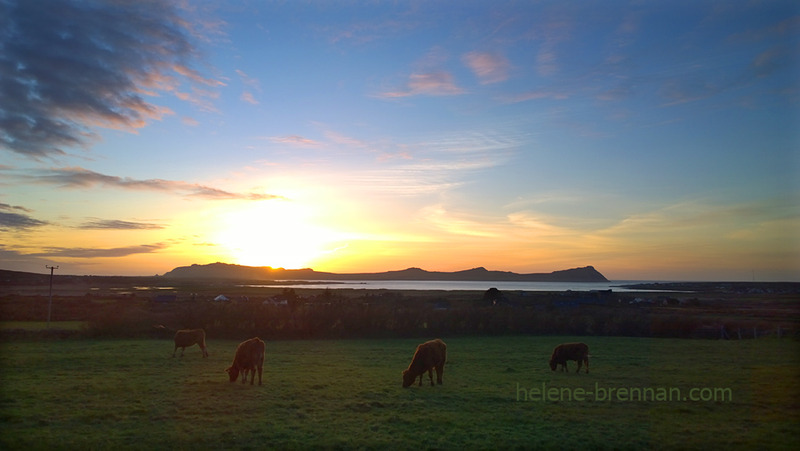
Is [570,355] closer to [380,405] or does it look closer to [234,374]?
[380,405]

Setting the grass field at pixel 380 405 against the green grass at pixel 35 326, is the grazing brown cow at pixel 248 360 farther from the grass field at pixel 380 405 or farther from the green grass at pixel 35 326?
Result: the green grass at pixel 35 326

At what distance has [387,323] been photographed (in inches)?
1448

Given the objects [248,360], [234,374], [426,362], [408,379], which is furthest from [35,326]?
[426,362]

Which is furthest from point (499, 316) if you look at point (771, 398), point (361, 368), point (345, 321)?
point (771, 398)

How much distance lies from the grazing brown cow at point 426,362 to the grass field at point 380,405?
54 cm

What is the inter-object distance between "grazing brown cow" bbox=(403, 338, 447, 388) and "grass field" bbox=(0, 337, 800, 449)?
538 millimetres

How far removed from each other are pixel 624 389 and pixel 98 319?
106 feet

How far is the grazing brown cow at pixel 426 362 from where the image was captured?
15.8 m

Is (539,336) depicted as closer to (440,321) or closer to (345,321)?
(440,321)

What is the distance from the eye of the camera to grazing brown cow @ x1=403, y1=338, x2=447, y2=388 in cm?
1579

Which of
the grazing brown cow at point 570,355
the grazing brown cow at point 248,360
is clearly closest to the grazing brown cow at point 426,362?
the grazing brown cow at point 248,360

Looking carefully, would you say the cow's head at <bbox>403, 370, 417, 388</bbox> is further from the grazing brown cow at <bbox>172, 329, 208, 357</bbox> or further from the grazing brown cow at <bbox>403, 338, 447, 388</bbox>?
the grazing brown cow at <bbox>172, 329, 208, 357</bbox>

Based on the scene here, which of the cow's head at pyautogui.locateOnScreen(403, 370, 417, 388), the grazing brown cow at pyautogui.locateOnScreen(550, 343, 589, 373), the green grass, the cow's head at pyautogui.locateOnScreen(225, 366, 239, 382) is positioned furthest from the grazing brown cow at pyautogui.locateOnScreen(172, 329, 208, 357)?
the grazing brown cow at pyautogui.locateOnScreen(550, 343, 589, 373)

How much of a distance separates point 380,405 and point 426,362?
3467mm
